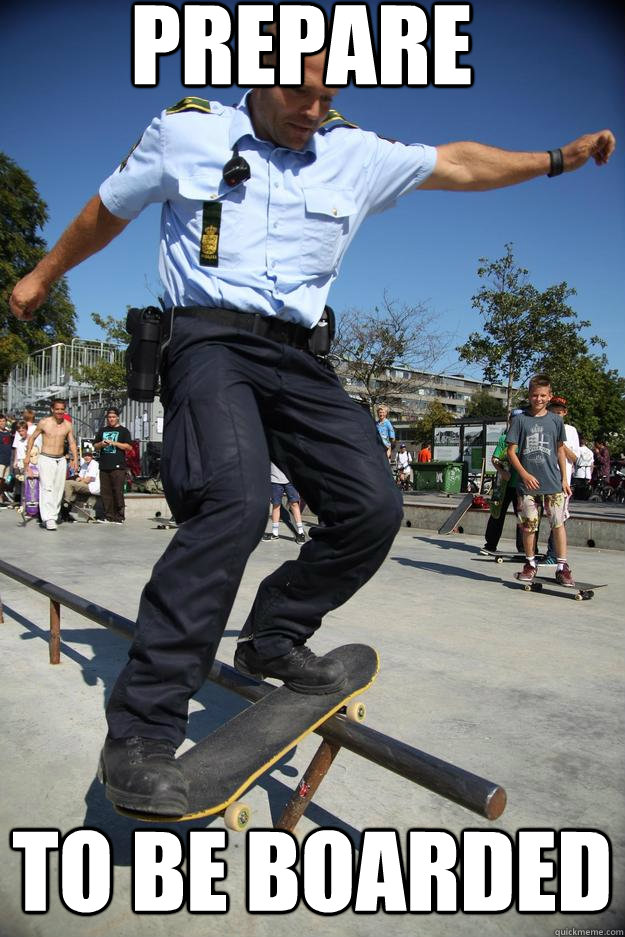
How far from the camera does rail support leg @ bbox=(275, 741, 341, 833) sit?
2.02 meters

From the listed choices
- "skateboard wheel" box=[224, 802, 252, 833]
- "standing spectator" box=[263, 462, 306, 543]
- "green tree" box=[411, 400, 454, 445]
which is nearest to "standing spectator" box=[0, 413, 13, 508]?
"standing spectator" box=[263, 462, 306, 543]

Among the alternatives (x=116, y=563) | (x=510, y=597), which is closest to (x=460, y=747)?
(x=510, y=597)

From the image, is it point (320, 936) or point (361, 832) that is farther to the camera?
point (361, 832)

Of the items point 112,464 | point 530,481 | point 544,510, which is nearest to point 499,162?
point 530,481

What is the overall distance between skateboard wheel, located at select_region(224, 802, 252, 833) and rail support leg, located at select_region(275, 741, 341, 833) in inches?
10.4

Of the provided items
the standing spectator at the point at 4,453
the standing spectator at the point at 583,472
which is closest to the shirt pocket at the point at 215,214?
the standing spectator at the point at 4,453

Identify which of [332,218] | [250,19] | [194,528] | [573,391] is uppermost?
[573,391]

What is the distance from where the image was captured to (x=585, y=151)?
93.4 inches

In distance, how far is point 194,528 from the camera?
1.84 metres

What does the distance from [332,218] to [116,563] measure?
644cm

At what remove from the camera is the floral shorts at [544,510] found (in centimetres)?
696

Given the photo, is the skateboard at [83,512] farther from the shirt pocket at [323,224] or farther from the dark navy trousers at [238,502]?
the shirt pocket at [323,224]

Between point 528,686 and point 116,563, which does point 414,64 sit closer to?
point 528,686

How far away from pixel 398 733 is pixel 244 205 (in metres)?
2.19
